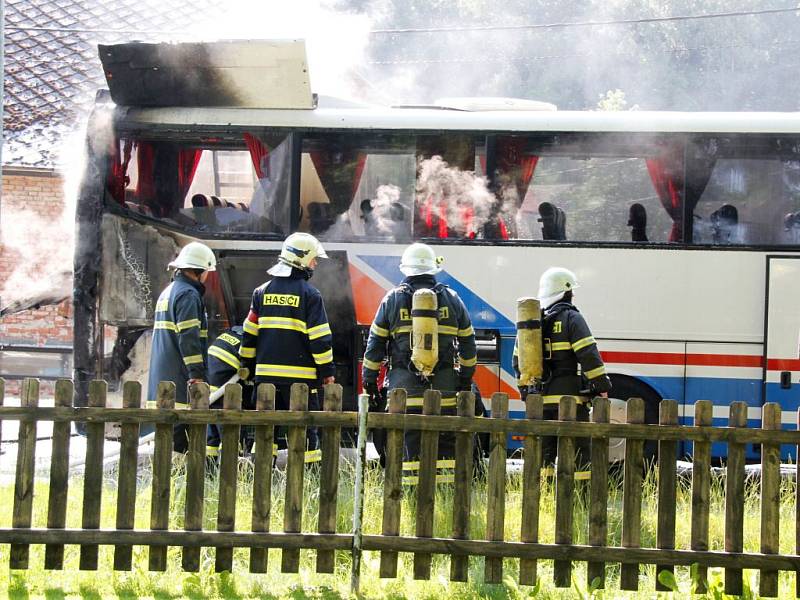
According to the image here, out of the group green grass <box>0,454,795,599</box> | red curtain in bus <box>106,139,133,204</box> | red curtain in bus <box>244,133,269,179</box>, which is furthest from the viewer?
red curtain in bus <box>244,133,269,179</box>

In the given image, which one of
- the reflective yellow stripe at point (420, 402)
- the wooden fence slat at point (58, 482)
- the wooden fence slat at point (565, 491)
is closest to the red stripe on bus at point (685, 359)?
the reflective yellow stripe at point (420, 402)

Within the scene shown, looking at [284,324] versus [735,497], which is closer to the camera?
[735,497]

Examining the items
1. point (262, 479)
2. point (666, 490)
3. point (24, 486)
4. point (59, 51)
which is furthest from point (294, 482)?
point (59, 51)

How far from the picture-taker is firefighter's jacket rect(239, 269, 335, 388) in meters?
7.88

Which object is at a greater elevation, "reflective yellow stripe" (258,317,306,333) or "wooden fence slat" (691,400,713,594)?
"reflective yellow stripe" (258,317,306,333)

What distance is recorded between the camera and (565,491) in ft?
18.8

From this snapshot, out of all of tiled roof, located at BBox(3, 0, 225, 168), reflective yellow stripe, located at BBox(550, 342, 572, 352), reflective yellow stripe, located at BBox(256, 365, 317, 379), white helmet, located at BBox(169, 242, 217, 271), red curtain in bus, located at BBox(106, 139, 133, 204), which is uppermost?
tiled roof, located at BBox(3, 0, 225, 168)

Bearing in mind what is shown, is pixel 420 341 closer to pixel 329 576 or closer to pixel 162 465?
pixel 329 576

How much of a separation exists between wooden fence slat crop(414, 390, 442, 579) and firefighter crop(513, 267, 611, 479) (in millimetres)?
2331

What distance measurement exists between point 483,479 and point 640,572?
6.96 ft

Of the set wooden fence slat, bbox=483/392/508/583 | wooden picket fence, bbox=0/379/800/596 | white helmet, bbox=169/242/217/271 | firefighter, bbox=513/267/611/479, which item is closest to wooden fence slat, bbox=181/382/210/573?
wooden picket fence, bbox=0/379/800/596

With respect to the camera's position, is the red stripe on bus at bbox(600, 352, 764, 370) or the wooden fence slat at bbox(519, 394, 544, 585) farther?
the red stripe on bus at bbox(600, 352, 764, 370)

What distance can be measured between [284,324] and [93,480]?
7.93 ft

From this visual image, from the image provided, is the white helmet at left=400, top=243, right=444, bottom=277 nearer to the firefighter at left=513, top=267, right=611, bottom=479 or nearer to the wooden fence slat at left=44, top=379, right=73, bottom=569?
the firefighter at left=513, top=267, right=611, bottom=479
